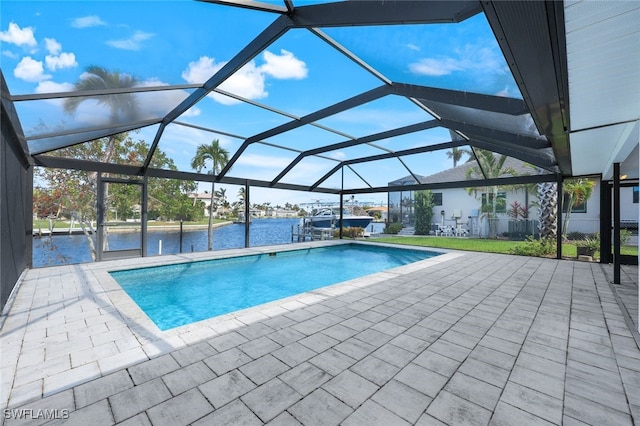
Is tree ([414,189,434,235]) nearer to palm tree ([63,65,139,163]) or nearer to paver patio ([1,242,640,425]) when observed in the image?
paver patio ([1,242,640,425])

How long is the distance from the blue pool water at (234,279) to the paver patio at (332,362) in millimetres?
1102

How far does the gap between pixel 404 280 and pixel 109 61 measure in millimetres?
5560

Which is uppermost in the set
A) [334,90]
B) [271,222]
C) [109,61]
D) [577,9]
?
[334,90]

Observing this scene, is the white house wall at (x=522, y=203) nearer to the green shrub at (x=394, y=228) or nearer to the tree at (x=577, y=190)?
the tree at (x=577, y=190)

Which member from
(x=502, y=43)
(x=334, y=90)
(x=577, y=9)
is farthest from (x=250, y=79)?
(x=577, y=9)

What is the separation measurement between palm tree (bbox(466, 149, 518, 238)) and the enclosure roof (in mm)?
7657

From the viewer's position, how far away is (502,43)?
172 cm

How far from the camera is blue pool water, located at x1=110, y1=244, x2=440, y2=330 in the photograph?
4.74 m

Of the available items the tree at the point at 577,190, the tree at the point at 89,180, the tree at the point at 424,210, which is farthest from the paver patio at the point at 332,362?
the tree at the point at 424,210

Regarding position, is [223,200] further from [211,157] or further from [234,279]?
[234,279]

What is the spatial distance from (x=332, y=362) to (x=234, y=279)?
4974mm

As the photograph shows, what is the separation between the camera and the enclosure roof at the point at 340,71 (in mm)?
1887

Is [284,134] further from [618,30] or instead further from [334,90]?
[618,30]

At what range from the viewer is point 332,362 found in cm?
221
